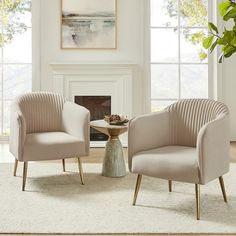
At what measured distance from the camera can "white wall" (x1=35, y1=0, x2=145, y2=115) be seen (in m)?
6.47

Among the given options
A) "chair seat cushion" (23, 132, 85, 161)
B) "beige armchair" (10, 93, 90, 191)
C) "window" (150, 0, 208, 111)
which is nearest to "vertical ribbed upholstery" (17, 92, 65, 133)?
"beige armchair" (10, 93, 90, 191)

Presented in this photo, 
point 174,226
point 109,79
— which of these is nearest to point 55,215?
point 174,226

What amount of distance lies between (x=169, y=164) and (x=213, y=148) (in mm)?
344

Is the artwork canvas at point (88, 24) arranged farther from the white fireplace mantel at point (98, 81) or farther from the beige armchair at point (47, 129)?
the beige armchair at point (47, 129)

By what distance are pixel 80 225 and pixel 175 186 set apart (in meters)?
1.31

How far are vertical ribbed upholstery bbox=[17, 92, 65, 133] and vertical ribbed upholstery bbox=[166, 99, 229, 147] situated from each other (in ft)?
4.25

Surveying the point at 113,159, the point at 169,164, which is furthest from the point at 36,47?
the point at 169,164

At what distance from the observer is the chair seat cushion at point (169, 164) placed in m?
3.26

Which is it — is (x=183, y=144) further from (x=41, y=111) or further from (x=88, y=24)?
(x=88, y=24)

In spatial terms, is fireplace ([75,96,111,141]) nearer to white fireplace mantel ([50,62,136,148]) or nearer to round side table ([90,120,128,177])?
white fireplace mantel ([50,62,136,148])

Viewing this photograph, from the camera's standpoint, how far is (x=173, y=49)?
6.68 meters

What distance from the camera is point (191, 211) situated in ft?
11.2

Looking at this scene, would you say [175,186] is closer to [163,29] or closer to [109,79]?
[109,79]

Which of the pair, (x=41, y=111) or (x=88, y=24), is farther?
(x=88, y=24)
